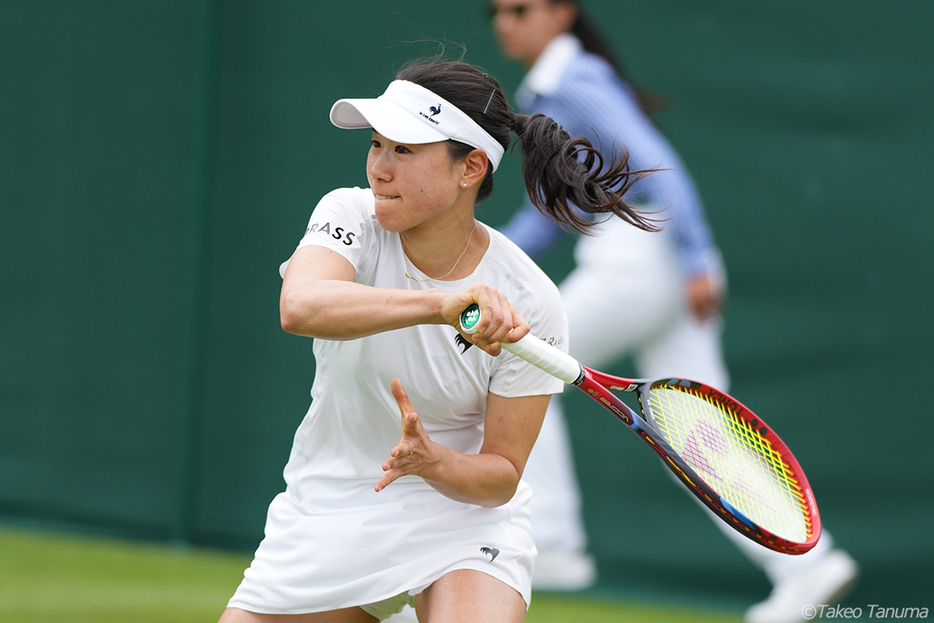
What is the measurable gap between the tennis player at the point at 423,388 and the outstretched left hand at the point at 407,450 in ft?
0.25

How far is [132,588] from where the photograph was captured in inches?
171

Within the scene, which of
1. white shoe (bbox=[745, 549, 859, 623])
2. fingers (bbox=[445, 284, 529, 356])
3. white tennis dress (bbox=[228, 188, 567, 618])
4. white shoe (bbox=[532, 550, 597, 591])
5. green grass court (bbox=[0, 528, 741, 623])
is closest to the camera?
fingers (bbox=[445, 284, 529, 356])

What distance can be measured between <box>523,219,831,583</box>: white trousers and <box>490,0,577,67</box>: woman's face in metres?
0.72

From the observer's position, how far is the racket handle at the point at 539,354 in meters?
1.85

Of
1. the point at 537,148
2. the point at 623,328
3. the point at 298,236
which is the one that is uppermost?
the point at 298,236

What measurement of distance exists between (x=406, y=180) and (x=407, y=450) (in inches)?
19.3

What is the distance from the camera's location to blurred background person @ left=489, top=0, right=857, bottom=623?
3938mm

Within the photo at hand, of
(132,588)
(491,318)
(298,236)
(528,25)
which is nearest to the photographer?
(491,318)

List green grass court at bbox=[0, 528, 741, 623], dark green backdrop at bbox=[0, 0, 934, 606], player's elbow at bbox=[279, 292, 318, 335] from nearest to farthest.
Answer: player's elbow at bbox=[279, 292, 318, 335]
green grass court at bbox=[0, 528, 741, 623]
dark green backdrop at bbox=[0, 0, 934, 606]

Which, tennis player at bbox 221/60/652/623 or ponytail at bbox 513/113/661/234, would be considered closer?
tennis player at bbox 221/60/652/623

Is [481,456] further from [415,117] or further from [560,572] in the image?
[560,572]

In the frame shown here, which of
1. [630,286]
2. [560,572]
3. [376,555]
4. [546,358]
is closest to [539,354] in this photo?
[546,358]

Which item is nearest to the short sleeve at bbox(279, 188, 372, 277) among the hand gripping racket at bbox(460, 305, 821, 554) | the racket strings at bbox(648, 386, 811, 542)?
the hand gripping racket at bbox(460, 305, 821, 554)

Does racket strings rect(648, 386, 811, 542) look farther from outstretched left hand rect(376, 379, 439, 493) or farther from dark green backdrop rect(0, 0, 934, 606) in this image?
dark green backdrop rect(0, 0, 934, 606)
